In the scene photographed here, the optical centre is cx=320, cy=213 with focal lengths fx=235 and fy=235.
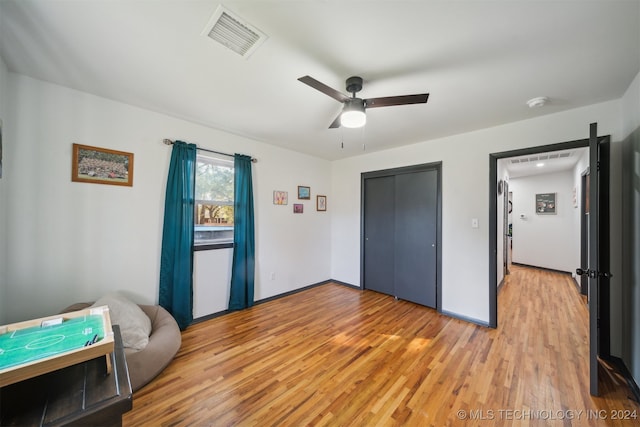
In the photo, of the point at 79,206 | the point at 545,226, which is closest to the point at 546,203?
the point at 545,226

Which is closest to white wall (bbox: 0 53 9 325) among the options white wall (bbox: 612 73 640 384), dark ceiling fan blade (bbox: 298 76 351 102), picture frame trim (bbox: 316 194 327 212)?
dark ceiling fan blade (bbox: 298 76 351 102)

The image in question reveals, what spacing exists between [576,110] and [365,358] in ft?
11.0

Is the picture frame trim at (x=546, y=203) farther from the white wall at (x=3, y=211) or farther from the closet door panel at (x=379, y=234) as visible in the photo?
the white wall at (x=3, y=211)

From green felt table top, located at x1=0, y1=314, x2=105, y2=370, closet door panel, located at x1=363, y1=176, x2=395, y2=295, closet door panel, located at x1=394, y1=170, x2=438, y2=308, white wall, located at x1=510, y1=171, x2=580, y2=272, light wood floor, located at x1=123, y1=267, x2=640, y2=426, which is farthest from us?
white wall, located at x1=510, y1=171, x2=580, y2=272

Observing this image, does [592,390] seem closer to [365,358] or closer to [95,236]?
[365,358]

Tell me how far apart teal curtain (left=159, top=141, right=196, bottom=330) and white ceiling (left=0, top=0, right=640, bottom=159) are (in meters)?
0.66

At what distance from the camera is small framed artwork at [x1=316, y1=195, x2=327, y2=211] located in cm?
463

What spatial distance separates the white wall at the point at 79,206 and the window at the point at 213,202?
0.20m

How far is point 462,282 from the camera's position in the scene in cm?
323

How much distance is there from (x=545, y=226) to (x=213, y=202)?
7.65 m

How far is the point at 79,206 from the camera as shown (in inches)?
89.9

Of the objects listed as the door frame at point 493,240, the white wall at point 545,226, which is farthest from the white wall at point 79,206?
the white wall at point 545,226

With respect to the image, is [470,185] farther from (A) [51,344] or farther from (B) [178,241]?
(A) [51,344]

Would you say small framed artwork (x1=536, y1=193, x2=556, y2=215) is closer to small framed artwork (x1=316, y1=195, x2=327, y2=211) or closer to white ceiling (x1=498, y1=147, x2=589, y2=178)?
white ceiling (x1=498, y1=147, x2=589, y2=178)
